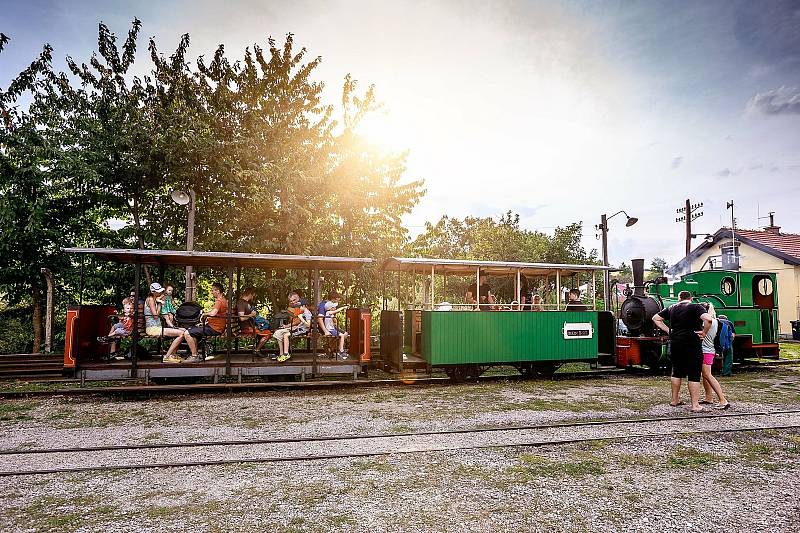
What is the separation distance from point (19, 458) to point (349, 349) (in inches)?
286

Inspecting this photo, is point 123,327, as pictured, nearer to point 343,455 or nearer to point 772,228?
point 343,455

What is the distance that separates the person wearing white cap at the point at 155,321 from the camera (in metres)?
9.71

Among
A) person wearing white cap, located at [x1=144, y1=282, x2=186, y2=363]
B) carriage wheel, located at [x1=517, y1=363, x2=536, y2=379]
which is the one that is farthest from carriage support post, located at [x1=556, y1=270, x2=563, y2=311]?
person wearing white cap, located at [x1=144, y1=282, x2=186, y2=363]

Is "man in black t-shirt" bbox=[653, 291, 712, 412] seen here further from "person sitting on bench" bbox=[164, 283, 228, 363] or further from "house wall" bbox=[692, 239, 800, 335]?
"house wall" bbox=[692, 239, 800, 335]

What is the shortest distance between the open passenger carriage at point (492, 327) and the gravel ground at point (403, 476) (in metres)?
2.48

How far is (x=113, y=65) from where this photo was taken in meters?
15.5

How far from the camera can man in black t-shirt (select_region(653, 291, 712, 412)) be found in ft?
25.6

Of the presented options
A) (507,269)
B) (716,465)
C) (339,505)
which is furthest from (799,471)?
(507,269)

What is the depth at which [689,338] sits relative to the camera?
7812 millimetres

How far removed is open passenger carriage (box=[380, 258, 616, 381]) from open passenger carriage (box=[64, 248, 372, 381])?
1.26 meters

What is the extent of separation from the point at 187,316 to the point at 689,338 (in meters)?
8.96

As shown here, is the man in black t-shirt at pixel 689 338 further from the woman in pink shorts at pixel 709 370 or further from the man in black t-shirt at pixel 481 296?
the man in black t-shirt at pixel 481 296

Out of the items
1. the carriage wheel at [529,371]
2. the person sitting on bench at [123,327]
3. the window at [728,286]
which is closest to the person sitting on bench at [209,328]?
the person sitting on bench at [123,327]

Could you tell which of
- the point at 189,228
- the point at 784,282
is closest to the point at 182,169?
the point at 189,228
